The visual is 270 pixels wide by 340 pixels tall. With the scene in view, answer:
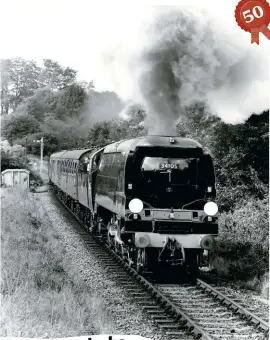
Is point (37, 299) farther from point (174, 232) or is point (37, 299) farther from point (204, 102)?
point (204, 102)

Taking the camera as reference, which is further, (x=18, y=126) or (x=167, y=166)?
(x=167, y=166)

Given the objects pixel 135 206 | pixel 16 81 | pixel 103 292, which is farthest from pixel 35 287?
pixel 16 81

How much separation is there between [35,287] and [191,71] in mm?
5312

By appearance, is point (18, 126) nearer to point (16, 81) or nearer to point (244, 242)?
point (16, 81)

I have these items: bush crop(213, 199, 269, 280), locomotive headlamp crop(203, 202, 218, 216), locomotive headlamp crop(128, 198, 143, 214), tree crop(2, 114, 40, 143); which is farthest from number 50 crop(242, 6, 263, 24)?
bush crop(213, 199, 269, 280)

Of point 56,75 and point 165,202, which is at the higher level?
point 56,75

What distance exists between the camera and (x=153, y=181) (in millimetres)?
9945

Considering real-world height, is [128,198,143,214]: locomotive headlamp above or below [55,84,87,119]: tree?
below

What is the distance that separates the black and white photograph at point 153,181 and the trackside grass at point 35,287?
1.2 inches

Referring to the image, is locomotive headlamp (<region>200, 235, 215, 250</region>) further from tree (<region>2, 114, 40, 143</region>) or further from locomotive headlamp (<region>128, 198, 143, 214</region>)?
tree (<region>2, 114, 40, 143</region>)

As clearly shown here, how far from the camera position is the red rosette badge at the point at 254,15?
24.2 feet

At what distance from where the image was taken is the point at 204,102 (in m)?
10.8

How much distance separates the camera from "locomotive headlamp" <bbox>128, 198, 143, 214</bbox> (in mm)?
9641

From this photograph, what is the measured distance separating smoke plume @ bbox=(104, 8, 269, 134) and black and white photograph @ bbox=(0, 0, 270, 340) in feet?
0.10
